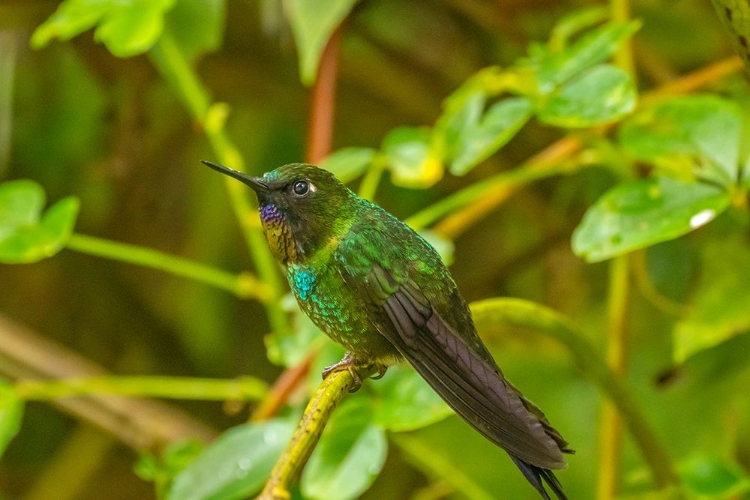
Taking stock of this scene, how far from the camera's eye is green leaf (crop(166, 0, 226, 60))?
1593 mm

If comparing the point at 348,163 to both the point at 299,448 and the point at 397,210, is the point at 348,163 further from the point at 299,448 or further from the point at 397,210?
the point at 397,210

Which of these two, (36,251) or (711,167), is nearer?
(711,167)

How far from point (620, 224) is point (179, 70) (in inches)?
33.2

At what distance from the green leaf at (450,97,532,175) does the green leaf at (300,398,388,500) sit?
0.37 m

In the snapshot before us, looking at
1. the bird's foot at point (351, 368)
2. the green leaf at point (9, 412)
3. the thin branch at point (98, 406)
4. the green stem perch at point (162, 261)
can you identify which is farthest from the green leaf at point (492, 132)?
the thin branch at point (98, 406)

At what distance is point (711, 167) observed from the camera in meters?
1.17

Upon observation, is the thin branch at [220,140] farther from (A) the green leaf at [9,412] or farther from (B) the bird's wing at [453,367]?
(B) the bird's wing at [453,367]

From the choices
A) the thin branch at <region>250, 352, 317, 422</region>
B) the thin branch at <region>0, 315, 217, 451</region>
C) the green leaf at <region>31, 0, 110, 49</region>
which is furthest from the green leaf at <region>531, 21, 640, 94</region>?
the thin branch at <region>0, 315, 217, 451</region>

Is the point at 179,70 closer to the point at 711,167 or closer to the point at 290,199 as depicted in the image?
the point at 290,199

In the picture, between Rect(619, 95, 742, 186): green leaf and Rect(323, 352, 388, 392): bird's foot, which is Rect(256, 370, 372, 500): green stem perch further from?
Rect(619, 95, 742, 186): green leaf

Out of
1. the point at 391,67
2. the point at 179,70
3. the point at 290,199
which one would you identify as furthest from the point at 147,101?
the point at 290,199

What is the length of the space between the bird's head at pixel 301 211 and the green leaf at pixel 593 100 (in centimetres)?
33

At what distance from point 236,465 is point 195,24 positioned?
779 mm

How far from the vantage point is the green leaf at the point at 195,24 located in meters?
1.59
